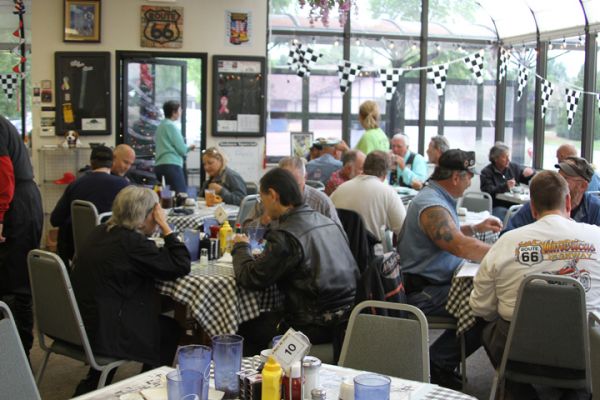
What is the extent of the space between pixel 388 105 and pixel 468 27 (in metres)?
1.58

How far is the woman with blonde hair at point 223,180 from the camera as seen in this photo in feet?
25.1

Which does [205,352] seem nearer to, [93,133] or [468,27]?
[93,133]

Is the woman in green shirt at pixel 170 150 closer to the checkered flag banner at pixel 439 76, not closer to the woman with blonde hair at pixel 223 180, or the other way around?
the woman with blonde hair at pixel 223 180

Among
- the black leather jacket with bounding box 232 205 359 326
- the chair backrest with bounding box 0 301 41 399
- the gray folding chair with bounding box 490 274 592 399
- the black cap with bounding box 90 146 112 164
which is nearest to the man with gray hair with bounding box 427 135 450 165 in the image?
the black cap with bounding box 90 146 112 164

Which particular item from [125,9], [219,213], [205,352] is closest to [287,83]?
[125,9]

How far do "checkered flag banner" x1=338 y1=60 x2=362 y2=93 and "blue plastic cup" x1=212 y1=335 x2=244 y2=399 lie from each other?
8664mm

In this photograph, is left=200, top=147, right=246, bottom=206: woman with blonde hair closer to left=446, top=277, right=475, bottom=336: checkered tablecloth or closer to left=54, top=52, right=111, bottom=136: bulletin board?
left=54, top=52, right=111, bottom=136: bulletin board

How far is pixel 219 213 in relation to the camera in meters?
5.79

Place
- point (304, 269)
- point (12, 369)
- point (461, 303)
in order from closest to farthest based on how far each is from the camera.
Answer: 1. point (12, 369)
2. point (304, 269)
3. point (461, 303)

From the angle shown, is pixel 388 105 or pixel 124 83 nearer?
pixel 124 83

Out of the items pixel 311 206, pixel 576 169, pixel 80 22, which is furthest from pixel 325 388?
pixel 80 22

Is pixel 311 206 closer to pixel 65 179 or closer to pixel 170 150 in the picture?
pixel 170 150

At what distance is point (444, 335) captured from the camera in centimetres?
501

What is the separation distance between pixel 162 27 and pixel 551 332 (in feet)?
24.9
